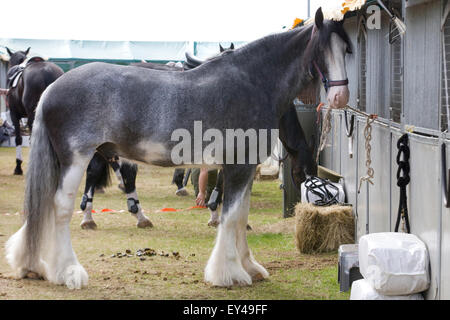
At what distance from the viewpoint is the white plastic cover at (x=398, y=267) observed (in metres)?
4.64

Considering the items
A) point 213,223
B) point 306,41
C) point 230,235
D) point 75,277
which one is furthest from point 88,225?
point 306,41

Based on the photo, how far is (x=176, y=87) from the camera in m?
6.23

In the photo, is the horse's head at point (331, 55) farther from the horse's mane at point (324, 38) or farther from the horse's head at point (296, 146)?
the horse's head at point (296, 146)

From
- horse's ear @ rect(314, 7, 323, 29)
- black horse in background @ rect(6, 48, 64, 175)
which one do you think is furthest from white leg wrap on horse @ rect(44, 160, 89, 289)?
black horse in background @ rect(6, 48, 64, 175)

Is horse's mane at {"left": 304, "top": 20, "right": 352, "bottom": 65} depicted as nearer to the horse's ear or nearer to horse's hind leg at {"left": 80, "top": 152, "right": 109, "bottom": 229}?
the horse's ear

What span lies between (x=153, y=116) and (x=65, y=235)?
1300 millimetres

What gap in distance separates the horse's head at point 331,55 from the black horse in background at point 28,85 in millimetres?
8986

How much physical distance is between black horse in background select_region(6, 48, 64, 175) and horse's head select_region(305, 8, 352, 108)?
29.5 ft

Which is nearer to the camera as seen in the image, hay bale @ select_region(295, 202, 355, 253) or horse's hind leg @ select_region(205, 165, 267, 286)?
horse's hind leg @ select_region(205, 165, 267, 286)

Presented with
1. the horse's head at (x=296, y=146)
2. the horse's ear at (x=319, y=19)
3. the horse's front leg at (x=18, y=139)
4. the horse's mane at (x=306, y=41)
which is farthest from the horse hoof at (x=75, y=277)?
the horse's front leg at (x=18, y=139)

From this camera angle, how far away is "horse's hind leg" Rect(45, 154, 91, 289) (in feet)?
20.3

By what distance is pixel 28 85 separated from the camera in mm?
14562

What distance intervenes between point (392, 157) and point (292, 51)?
1325mm
